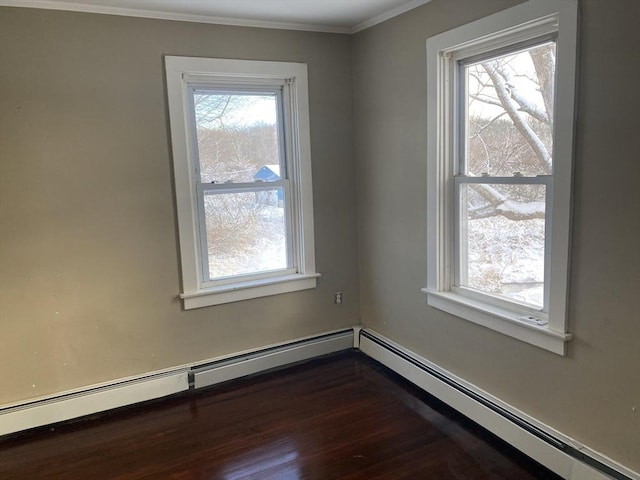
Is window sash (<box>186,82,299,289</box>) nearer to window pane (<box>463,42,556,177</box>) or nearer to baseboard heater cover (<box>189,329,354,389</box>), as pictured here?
baseboard heater cover (<box>189,329,354,389</box>)

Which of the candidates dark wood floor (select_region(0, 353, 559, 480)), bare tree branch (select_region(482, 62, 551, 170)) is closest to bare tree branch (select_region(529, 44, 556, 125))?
bare tree branch (select_region(482, 62, 551, 170))

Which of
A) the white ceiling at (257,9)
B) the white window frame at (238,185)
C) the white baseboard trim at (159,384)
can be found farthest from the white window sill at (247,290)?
the white ceiling at (257,9)

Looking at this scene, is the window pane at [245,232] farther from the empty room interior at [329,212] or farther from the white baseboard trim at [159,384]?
the white baseboard trim at [159,384]

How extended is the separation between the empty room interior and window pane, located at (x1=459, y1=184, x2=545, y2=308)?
0.01 meters

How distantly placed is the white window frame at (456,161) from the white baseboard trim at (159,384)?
104 cm

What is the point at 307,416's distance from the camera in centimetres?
283

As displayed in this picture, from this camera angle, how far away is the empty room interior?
203cm

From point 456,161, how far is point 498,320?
0.93m

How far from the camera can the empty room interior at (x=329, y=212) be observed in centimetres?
203

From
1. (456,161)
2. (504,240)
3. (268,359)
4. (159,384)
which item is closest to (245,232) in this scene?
(268,359)

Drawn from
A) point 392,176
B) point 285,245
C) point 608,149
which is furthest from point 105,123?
point 608,149

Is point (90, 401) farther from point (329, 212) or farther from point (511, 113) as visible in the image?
point (511, 113)

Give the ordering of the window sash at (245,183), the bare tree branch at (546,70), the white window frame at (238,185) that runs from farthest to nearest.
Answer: the window sash at (245,183) → the white window frame at (238,185) → the bare tree branch at (546,70)

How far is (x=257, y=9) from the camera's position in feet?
9.30
